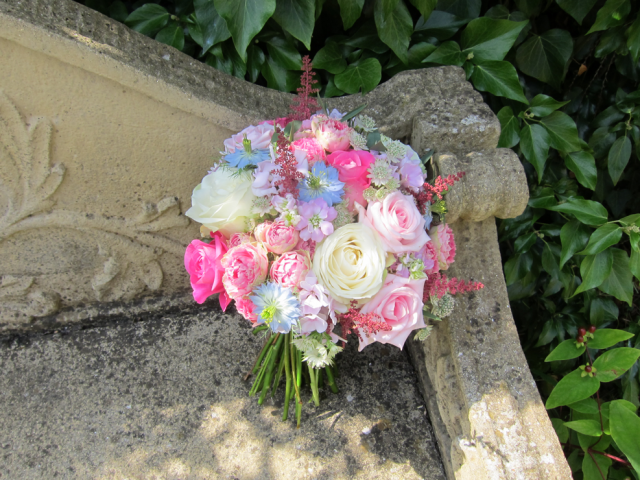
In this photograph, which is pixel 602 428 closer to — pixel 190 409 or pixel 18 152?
pixel 190 409

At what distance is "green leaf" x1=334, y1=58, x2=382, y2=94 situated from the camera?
139 centimetres

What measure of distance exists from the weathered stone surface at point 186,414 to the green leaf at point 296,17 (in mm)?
940

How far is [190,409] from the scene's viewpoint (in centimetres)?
130

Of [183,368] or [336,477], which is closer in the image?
[336,477]

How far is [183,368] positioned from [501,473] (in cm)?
96

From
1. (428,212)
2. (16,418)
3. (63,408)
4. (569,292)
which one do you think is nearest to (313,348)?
(428,212)

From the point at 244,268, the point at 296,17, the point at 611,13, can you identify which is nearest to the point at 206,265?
the point at 244,268

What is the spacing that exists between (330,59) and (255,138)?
549 millimetres

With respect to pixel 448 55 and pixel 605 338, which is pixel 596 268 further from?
pixel 448 55

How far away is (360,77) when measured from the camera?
1.41 metres

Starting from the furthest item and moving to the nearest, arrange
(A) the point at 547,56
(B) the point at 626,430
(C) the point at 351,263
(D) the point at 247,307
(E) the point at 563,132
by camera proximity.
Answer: (A) the point at 547,56 < (E) the point at 563,132 < (B) the point at 626,430 < (D) the point at 247,307 < (C) the point at 351,263

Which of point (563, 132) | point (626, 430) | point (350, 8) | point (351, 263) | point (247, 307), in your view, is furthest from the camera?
point (563, 132)

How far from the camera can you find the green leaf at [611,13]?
1.25m

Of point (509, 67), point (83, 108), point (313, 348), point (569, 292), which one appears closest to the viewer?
point (313, 348)
